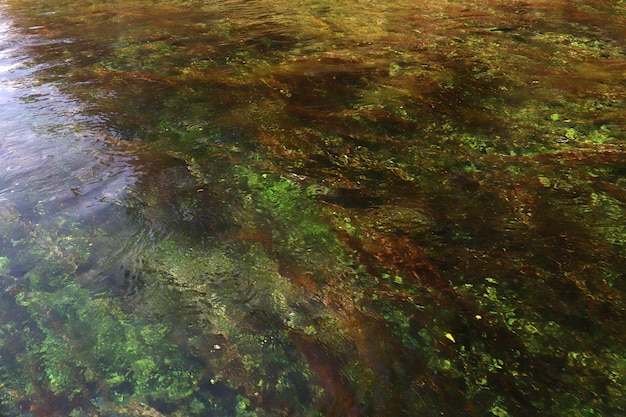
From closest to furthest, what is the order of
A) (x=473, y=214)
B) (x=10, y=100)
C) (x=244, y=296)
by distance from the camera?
(x=244, y=296) < (x=473, y=214) < (x=10, y=100)

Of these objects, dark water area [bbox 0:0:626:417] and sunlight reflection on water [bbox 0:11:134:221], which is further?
sunlight reflection on water [bbox 0:11:134:221]

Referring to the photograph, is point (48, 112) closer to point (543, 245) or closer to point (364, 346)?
point (364, 346)

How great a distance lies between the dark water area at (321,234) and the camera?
2096mm

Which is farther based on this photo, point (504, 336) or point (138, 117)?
point (138, 117)

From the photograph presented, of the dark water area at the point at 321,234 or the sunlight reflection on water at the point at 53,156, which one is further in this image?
the sunlight reflection on water at the point at 53,156

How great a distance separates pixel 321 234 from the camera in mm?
2926

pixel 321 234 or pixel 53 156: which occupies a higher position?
pixel 53 156

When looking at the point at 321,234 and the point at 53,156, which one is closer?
the point at 321,234

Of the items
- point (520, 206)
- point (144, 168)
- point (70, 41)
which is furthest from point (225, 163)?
point (70, 41)

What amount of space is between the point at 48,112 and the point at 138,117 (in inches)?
41.9

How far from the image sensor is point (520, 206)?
9.83 feet

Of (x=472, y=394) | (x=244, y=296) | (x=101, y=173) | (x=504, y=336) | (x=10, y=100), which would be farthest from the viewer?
(x=10, y=100)

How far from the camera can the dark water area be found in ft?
6.88

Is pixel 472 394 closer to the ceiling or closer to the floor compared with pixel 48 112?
closer to the floor
